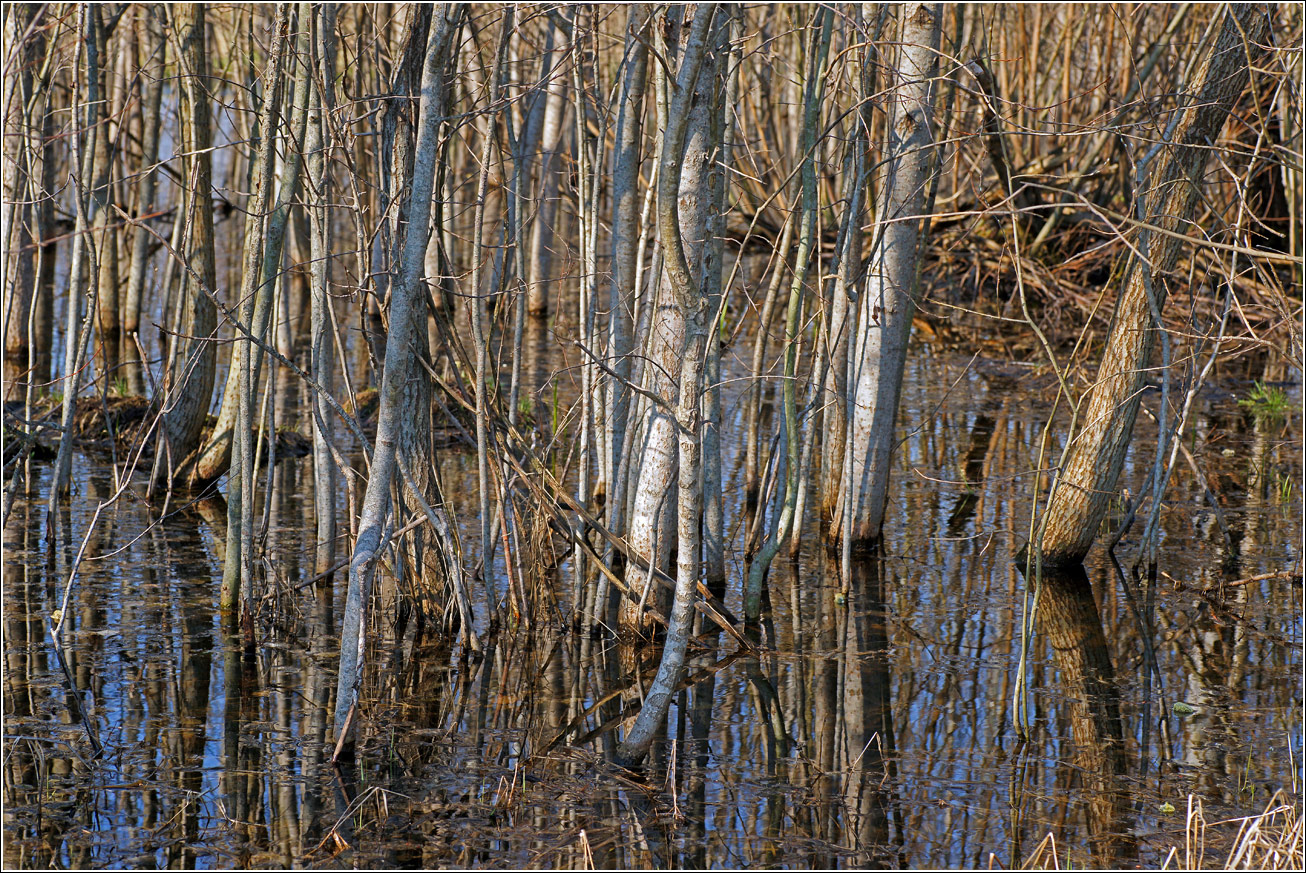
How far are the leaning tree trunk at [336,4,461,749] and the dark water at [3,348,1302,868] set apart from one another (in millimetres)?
474

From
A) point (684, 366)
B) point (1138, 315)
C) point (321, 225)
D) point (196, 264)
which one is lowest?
point (684, 366)

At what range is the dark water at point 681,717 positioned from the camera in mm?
4180

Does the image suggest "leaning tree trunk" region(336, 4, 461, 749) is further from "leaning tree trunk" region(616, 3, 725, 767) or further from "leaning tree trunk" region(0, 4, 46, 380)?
"leaning tree trunk" region(0, 4, 46, 380)

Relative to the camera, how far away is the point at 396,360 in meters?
4.40

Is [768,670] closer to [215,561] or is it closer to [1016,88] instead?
[215,561]

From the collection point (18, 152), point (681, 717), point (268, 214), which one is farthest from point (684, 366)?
point (18, 152)

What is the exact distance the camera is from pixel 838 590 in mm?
6996

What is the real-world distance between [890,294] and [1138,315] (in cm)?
128

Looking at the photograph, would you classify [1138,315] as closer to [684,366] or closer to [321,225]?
[684,366]

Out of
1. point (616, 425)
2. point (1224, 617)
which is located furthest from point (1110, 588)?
point (616, 425)

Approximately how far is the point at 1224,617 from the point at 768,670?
237 cm

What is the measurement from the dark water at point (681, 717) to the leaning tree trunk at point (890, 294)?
1.62 feet

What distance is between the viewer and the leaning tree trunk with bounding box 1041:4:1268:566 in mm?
6426

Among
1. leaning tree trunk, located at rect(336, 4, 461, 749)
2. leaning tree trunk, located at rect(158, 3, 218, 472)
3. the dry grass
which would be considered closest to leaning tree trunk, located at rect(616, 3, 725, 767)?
leaning tree trunk, located at rect(336, 4, 461, 749)
